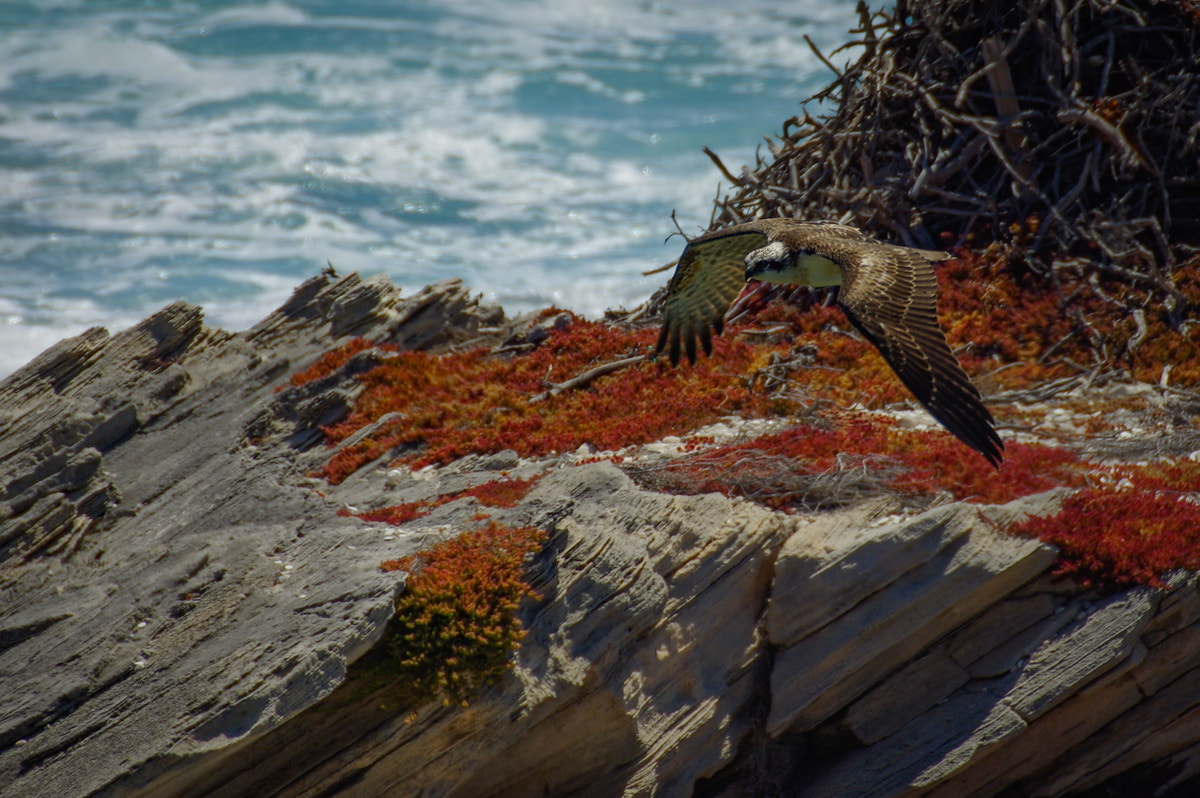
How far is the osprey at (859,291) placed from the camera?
607 cm

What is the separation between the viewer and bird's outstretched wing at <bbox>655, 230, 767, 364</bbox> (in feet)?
30.7

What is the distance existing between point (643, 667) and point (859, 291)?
3.51m

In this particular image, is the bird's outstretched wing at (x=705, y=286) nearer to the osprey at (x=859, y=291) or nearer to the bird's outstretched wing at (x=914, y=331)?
the osprey at (x=859, y=291)

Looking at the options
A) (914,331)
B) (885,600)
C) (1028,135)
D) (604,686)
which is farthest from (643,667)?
(1028,135)

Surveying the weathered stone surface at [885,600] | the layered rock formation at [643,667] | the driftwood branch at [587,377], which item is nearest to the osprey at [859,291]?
the weathered stone surface at [885,600]

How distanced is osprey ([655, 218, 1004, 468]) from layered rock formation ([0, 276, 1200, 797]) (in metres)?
1.33

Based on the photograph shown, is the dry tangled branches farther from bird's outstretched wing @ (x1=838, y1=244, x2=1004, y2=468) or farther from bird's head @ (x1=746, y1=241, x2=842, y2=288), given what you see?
bird's outstretched wing @ (x1=838, y1=244, x2=1004, y2=468)

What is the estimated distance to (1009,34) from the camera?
1352cm

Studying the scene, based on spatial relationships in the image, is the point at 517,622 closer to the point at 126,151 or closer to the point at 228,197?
the point at 228,197

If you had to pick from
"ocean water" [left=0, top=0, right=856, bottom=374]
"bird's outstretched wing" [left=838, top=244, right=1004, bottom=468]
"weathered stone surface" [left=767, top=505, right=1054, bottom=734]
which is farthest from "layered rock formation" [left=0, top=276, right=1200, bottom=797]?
"ocean water" [left=0, top=0, right=856, bottom=374]

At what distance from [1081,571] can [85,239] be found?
108 feet

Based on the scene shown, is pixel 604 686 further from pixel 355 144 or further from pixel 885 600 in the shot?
pixel 355 144

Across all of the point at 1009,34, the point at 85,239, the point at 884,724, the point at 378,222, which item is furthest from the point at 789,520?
the point at 85,239

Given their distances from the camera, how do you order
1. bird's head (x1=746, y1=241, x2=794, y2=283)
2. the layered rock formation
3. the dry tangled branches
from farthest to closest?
the dry tangled branches < bird's head (x1=746, y1=241, x2=794, y2=283) < the layered rock formation
